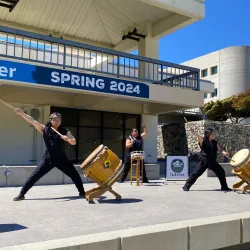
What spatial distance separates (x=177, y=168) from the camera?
1116cm

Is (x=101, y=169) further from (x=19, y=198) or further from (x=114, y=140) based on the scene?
(x=114, y=140)

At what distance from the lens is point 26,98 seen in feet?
43.3

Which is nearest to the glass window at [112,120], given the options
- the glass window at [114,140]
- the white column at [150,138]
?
the glass window at [114,140]

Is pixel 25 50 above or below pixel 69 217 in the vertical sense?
above

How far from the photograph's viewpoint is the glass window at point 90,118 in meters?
15.0

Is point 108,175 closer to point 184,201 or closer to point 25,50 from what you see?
point 184,201

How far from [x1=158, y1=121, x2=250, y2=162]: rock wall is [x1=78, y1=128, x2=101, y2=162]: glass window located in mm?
6927

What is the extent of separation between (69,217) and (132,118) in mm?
11010

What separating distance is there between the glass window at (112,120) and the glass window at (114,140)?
0.22m

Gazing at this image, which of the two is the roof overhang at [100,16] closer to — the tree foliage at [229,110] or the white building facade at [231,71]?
the tree foliage at [229,110]

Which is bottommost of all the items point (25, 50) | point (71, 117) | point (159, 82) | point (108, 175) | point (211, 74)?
point (108, 175)

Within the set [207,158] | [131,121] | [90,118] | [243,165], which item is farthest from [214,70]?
[243,165]

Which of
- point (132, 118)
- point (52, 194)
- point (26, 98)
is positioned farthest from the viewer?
point (132, 118)

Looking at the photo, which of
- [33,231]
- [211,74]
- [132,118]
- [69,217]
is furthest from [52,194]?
[211,74]
